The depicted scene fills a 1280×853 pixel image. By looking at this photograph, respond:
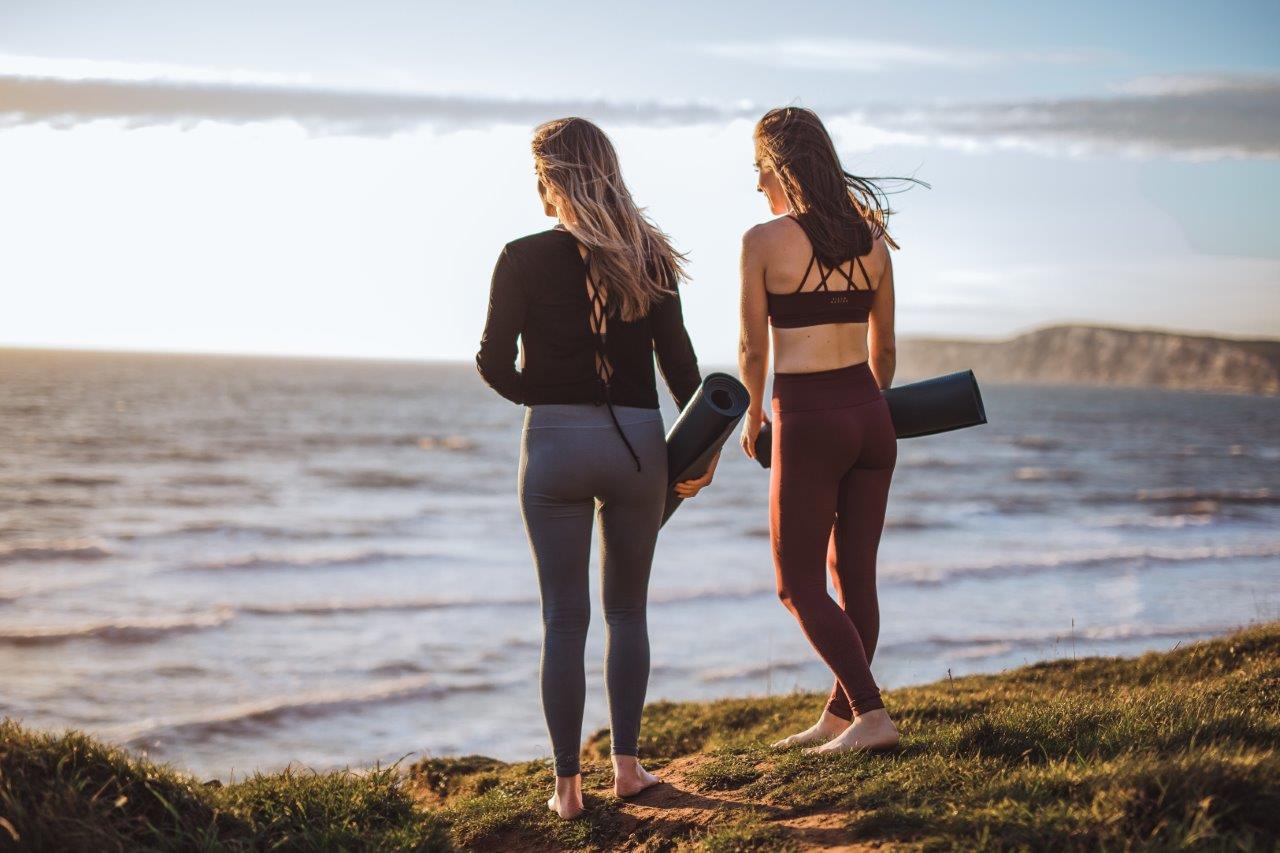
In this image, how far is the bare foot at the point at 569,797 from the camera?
3266 mm

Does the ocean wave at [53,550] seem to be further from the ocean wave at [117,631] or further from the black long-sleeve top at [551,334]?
the black long-sleeve top at [551,334]

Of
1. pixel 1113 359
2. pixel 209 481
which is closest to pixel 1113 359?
pixel 1113 359

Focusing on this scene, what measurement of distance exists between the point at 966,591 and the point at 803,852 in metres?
10.8

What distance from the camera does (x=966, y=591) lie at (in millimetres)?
12703

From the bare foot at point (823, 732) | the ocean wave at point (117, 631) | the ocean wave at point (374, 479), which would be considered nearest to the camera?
the bare foot at point (823, 732)

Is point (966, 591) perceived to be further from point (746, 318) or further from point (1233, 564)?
point (746, 318)

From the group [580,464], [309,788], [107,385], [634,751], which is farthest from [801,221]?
[107,385]

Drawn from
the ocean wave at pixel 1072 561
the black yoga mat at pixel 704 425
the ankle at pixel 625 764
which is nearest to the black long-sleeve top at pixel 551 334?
the black yoga mat at pixel 704 425

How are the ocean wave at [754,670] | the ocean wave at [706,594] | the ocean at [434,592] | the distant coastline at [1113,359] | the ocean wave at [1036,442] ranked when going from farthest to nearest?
the distant coastline at [1113,359] < the ocean wave at [1036,442] < the ocean wave at [706,594] < the ocean wave at [754,670] < the ocean at [434,592]

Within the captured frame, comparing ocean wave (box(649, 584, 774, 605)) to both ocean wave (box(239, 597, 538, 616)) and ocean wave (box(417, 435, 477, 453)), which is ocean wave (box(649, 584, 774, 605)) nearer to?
ocean wave (box(239, 597, 538, 616))

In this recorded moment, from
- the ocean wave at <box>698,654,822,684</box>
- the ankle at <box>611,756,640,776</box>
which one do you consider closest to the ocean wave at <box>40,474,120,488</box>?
the ocean wave at <box>698,654,822,684</box>

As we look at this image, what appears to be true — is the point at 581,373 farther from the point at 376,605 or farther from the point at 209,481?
the point at 209,481

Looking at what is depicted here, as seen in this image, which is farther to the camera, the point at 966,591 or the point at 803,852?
the point at 966,591

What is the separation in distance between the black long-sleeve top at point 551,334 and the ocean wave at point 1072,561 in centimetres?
1089
